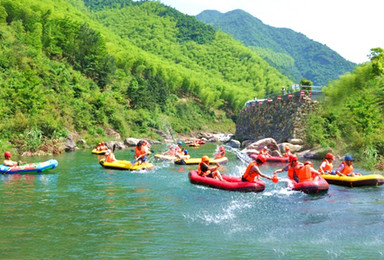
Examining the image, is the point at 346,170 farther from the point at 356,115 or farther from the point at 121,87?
the point at 121,87

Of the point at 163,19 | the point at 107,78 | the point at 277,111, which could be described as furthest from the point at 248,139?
the point at 163,19

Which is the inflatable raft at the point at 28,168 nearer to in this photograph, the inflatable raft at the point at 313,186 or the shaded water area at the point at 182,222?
the shaded water area at the point at 182,222

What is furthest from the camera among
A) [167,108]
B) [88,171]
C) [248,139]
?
[167,108]

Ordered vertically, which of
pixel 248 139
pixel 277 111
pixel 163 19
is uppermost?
pixel 163 19

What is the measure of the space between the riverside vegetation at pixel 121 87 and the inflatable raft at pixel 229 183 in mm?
8307

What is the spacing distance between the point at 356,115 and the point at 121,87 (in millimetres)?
34096

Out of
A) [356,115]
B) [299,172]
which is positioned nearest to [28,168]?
[299,172]

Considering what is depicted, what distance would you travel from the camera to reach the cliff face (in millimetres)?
29484

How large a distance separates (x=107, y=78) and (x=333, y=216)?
4280 cm

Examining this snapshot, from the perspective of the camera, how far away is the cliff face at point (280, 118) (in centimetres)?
2948

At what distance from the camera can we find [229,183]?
13.1 m

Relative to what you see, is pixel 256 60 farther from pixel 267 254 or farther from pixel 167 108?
pixel 267 254

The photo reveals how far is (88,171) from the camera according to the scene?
18.6m

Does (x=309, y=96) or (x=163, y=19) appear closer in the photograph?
(x=309, y=96)
